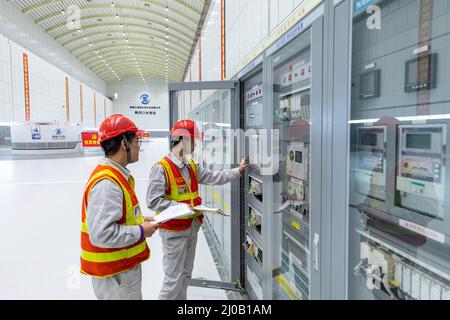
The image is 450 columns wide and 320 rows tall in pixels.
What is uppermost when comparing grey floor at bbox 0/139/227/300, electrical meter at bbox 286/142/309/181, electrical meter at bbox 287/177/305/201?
electrical meter at bbox 286/142/309/181

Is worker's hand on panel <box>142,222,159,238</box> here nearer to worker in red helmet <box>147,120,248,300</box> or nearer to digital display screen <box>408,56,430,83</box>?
worker in red helmet <box>147,120,248,300</box>

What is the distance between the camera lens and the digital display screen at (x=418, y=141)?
3.70 feet

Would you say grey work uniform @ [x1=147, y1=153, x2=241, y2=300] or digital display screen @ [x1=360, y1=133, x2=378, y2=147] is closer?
digital display screen @ [x1=360, y1=133, x2=378, y2=147]

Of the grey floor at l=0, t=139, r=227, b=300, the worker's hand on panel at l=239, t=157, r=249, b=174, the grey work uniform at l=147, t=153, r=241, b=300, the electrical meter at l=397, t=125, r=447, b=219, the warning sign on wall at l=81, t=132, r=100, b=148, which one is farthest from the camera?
the warning sign on wall at l=81, t=132, r=100, b=148

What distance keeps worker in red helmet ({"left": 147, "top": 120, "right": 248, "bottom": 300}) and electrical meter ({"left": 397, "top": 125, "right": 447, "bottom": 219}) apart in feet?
6.57

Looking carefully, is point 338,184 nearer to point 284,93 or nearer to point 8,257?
point 284,93

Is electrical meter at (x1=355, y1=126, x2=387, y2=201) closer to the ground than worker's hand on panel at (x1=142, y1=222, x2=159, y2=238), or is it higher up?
higher up

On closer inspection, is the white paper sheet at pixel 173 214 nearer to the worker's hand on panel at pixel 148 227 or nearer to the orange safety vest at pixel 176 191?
the worker's hand on panel at pixel 148 227

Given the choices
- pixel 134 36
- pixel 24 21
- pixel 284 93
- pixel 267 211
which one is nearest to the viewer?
pixel 284 93

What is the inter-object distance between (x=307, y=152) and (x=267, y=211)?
0.83 metres

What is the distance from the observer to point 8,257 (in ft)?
14.8

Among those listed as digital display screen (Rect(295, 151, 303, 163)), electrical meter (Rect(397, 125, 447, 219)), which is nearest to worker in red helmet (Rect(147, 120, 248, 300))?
digital display screen (Rect(295, 151, 303, 163))

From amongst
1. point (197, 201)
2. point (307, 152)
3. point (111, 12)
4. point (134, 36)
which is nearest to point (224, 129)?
point (197, 201)

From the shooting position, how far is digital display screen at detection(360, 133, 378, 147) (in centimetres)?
139
